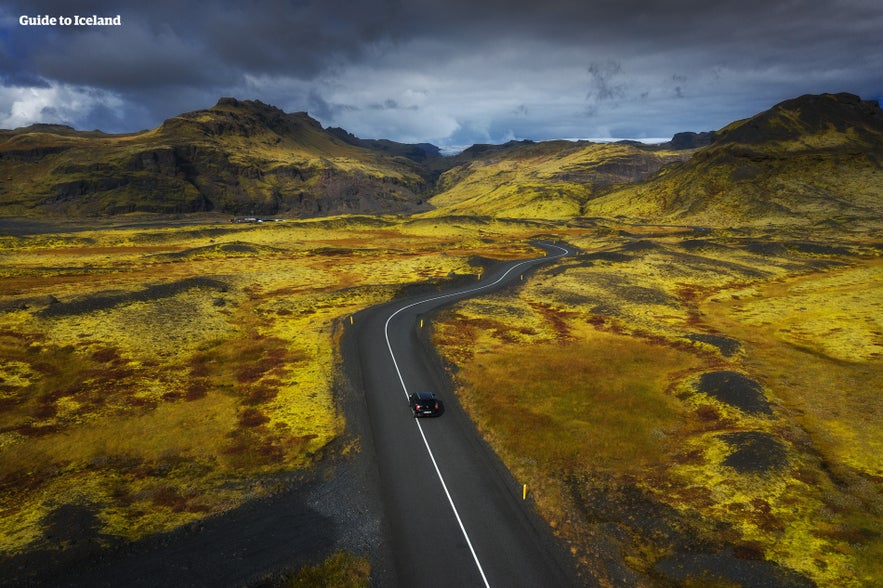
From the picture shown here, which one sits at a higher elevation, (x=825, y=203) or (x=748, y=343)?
(x=825, y=203)

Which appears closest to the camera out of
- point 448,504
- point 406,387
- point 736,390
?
point 448,504

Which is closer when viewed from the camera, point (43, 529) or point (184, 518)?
point (43, 529)

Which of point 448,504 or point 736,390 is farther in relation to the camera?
point 736,390

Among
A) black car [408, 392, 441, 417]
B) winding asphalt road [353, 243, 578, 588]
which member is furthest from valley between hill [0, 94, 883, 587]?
black car [408, 392, 441, 417]

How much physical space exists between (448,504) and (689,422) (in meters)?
22.5

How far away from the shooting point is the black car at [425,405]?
1309 inches

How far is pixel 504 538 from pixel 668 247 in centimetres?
12597

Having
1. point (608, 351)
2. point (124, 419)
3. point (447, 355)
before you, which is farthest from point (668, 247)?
point (124, 419)

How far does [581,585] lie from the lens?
1889 centimetres

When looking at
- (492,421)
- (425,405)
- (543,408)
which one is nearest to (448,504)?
(425,405)

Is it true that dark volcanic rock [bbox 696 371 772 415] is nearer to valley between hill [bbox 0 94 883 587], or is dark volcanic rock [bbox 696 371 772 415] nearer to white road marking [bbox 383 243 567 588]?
valley between hill [bbox 0 94 883 587]

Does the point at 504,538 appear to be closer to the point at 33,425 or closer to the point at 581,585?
the point at 581,585

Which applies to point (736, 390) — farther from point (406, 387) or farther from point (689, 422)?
point (406, 387)

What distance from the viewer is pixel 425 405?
33375 mm
